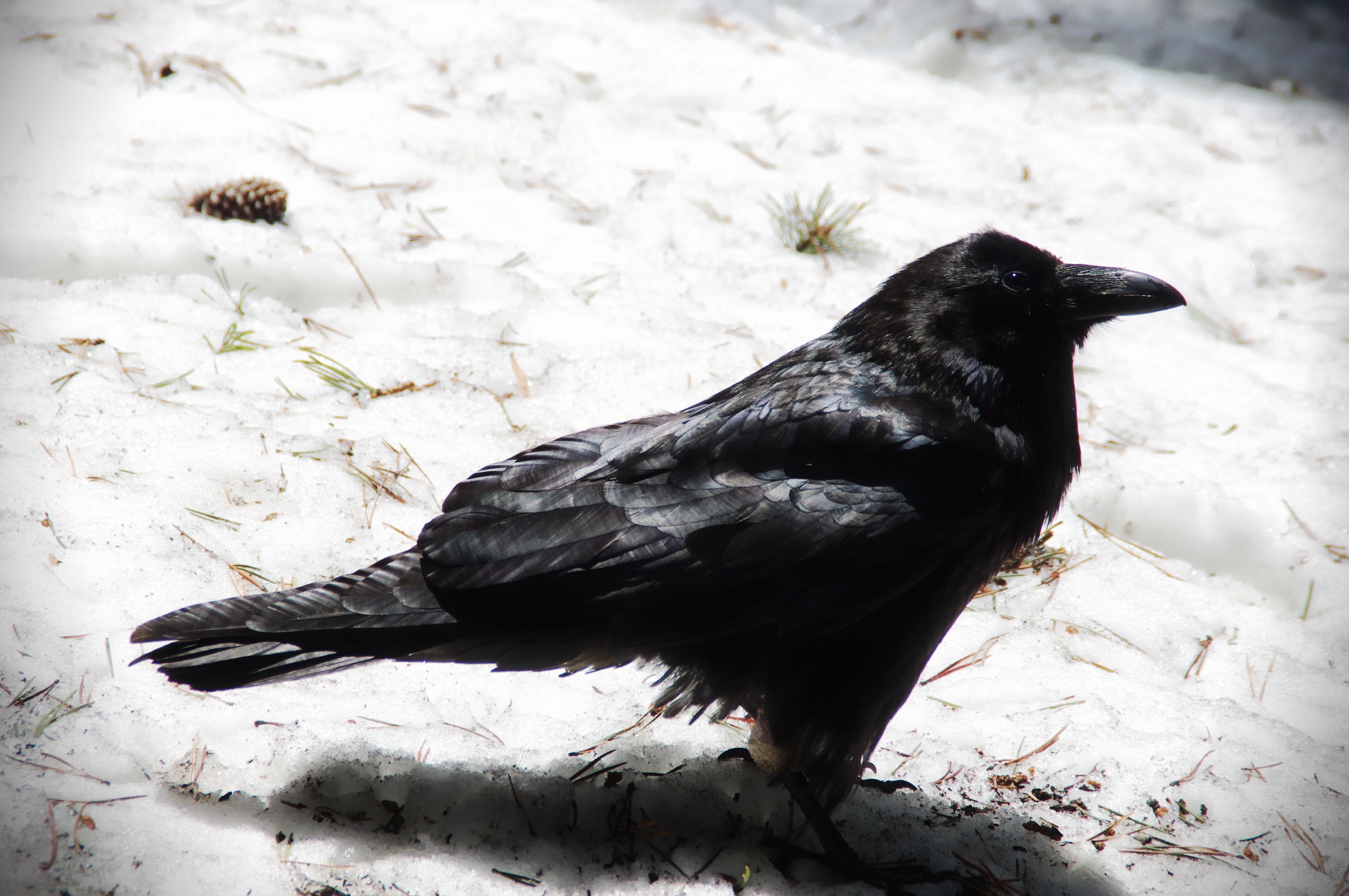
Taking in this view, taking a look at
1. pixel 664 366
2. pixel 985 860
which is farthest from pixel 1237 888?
pixel 664 366

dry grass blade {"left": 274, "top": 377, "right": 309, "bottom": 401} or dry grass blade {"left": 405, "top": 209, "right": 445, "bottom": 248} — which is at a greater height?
dry grass blade {"left": 405, "top": 209, "right": 445, "bottom": 248}

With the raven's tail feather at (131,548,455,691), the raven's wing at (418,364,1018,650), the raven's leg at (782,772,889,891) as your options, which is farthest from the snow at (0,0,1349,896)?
the raven's wing at (418,364,1018,650)

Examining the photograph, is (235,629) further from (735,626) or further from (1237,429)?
(1237,429)

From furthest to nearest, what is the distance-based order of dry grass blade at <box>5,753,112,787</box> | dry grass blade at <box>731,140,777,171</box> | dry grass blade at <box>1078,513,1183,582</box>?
dry grass blade at <box>731,140,777,171</box> → dry grass blade at <box>1078,513,1183,582</box> → dry grass blade at <box>5,753,112,787</box>

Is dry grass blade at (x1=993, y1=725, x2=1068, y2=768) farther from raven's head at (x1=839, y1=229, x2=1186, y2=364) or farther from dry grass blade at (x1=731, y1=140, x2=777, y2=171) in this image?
dry grass blade at (x1=731, y1=140, x2=777, y2=171)

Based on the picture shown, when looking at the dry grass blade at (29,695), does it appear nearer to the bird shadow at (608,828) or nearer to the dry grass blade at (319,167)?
the bird shadow at (608,828)

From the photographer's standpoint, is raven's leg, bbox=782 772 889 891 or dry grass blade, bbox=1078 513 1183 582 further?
dry grass blade, bbox=1078 513 1183 582

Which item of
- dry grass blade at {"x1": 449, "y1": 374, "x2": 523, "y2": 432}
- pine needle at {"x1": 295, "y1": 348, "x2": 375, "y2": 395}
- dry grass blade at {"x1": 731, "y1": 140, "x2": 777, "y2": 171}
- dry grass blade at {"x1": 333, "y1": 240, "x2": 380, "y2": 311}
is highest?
dry grass blade at {"x1": 731, "y1": 140, "x2": 777, "y2": 171}

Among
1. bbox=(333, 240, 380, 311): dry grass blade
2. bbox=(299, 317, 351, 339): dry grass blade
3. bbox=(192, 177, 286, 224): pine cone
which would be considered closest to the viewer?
bbox=(299, 317, 351, 339): dry grass blade
